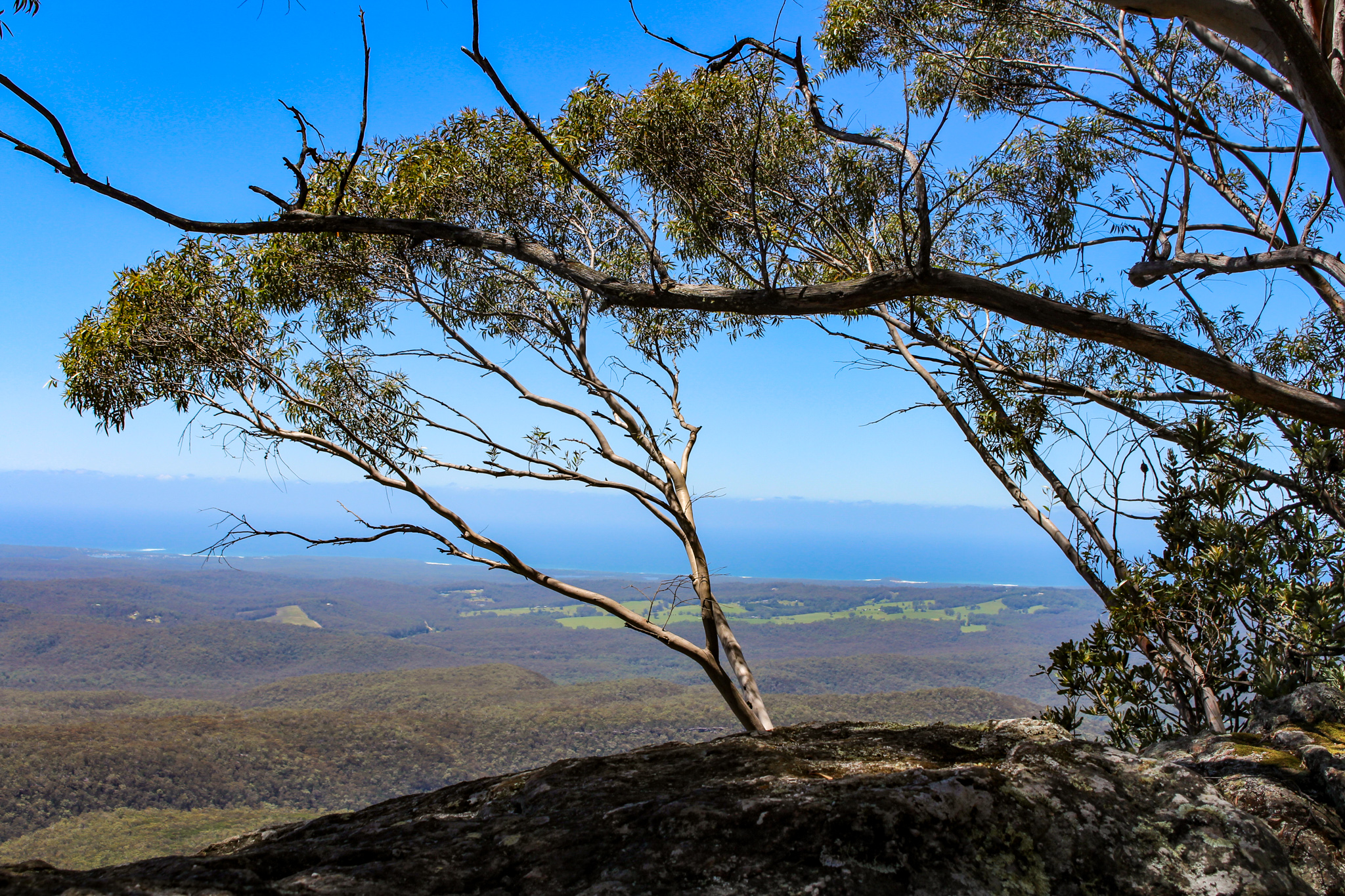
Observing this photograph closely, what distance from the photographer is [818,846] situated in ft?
4.69

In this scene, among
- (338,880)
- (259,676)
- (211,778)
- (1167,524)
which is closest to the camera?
(338,880)

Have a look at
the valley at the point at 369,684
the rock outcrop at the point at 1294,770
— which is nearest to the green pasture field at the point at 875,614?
the valley at the point at 369,684

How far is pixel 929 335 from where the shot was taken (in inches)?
272

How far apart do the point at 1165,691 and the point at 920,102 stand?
5.91 meters

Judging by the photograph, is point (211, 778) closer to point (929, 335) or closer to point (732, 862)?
point (929, 335)

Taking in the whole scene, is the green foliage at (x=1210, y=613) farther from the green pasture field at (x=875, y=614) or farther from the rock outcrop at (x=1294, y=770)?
the green pasture field at (x=875, y=614)

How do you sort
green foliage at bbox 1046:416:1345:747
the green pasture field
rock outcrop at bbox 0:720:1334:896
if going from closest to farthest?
1. rock outcrop at bbox 0:720:1334:896
2. green foliage at bbox 1046:416:1345:747
3. the green pasture field

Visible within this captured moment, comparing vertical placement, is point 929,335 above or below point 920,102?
below

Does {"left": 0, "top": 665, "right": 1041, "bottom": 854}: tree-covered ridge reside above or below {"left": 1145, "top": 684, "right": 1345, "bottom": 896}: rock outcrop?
below

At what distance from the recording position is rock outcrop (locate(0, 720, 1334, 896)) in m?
1.35

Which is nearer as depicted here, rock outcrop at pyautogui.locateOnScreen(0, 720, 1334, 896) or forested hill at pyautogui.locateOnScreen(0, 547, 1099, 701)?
rock outcrop at pyautogui.locateOnScreen(0, 720, 1334, 896)

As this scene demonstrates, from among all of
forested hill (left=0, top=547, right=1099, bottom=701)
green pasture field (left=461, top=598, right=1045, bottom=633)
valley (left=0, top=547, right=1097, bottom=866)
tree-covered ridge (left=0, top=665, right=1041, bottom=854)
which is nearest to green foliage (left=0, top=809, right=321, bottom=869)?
valley (left=0, top=547, right=1097, bottom=866)

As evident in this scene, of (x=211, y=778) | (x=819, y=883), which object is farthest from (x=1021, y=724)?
(x=211, y=778)

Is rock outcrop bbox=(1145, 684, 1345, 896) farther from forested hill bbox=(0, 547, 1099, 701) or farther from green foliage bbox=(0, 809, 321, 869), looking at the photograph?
forested hill bbox=(0, 547, 1099, 701)
